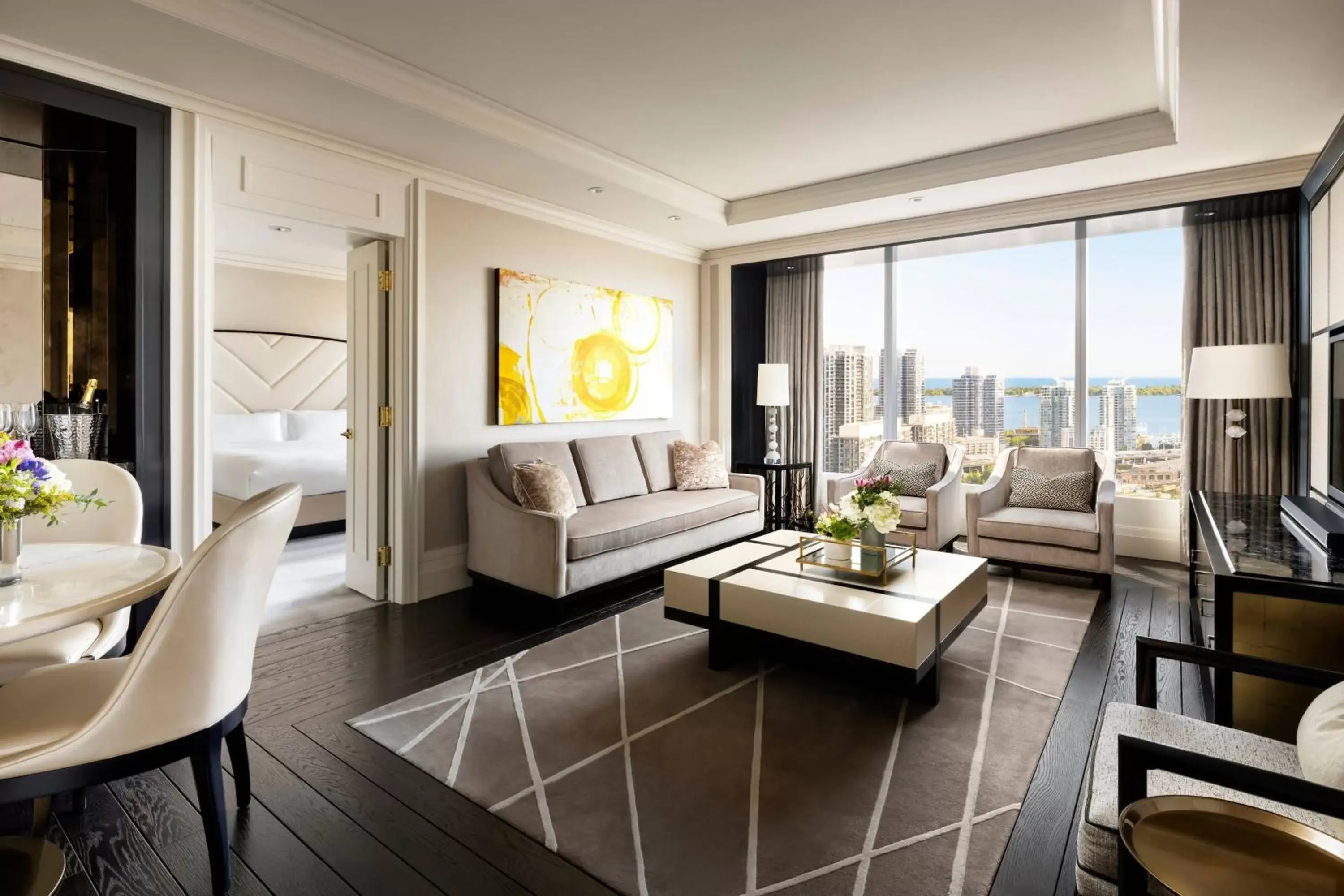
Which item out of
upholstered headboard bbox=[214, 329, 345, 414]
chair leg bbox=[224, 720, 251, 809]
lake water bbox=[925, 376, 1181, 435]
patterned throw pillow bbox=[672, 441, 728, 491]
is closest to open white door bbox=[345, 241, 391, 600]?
chair leg bbox=[224, 720, 251, 809]

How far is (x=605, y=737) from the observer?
237 centimetres

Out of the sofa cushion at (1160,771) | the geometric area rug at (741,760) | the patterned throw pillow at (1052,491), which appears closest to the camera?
the sofa cushion at (1160,771)

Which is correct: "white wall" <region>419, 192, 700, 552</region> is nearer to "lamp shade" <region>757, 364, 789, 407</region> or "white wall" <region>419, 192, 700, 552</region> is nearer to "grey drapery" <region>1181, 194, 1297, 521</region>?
"lamp shade" <region>757, 364, 789, 407</region>

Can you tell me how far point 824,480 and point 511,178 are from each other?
376 centimetres

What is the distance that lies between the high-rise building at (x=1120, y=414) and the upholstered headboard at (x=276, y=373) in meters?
7.07

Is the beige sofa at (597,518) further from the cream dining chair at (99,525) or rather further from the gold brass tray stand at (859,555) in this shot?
the cream dining chair at (99,525)

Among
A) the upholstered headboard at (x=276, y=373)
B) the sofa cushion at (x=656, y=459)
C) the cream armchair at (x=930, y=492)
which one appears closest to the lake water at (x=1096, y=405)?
the cream armchair at (x=930, y=492)

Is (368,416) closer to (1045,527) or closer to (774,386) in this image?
(774,386)

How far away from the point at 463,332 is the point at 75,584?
106 inches

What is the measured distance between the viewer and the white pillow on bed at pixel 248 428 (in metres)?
6.39

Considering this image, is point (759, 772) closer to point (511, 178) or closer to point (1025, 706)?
point (1025, 706)

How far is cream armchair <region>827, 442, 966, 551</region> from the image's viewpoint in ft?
15.4

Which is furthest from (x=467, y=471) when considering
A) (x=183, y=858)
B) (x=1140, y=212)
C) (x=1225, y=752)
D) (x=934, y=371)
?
(x=1140, y=212)

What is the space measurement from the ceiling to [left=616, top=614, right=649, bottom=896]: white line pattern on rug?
2.62m
